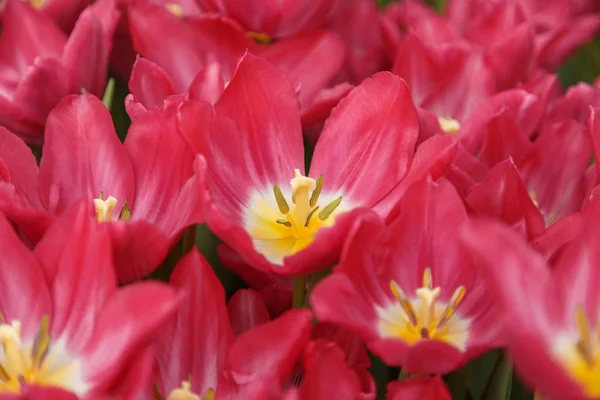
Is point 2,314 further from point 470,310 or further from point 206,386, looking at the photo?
point 470,310

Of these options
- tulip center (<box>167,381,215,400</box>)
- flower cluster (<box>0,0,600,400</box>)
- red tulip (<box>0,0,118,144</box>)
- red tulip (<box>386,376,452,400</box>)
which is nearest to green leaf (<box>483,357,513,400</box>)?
flower cluster (<box>0,0,600,400</box>)

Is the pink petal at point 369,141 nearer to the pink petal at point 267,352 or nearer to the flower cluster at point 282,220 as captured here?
the flower cluster at point 282,220

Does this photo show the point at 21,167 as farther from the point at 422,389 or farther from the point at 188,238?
the point at 422,389

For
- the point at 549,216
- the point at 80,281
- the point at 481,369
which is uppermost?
the point at 80,281

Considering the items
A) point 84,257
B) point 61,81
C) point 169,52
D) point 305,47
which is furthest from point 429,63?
point 84,257

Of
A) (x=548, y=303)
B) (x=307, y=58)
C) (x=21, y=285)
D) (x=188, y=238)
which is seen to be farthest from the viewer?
(x=307, y=58)

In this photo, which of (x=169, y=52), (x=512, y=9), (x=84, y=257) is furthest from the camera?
(x=512, y=9)

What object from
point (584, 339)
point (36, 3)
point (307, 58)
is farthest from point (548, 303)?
point (36, 3)

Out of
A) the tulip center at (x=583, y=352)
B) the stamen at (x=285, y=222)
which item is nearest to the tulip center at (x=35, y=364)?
the stamen at (x=285, y=222)
